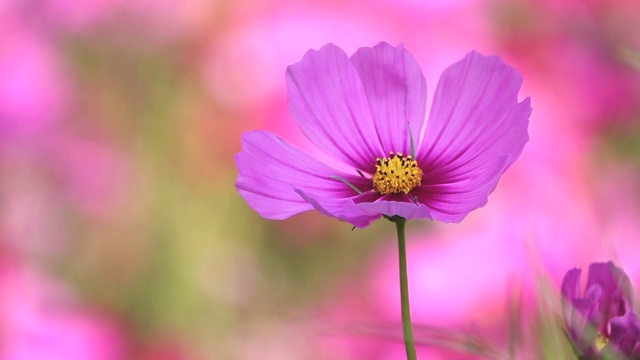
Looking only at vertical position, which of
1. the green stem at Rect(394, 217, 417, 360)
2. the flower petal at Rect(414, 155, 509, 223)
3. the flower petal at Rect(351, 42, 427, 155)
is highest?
the flower petal at Rect(351, 42, 427, 155)

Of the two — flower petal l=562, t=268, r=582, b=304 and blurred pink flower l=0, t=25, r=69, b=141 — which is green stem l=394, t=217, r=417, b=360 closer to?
flower petal l=562, t=268, r=582, b=304

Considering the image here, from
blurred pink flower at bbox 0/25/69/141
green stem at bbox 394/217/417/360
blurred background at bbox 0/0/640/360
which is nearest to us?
green stem at bbox 394/217/417/360

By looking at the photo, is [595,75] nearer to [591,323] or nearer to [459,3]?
[459,3]

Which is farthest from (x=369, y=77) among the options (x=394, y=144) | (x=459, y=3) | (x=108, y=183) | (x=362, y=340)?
(x=108, y=183)

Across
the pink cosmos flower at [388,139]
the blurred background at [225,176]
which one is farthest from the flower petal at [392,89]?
the blurred background at [225,176]

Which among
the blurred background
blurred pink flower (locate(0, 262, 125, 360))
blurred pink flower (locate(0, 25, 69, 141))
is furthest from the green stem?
blurred pink flower (locate(0, 25, 69, 141))

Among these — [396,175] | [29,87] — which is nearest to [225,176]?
[29,87]

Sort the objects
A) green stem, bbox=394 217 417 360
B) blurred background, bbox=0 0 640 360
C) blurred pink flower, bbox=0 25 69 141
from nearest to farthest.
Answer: green stem, bbox=394 217 417 360, blurred background, bbox=0 0 640 360, blurred pink flower, bbox=0 25 69 141
